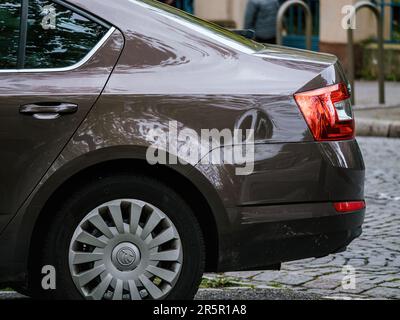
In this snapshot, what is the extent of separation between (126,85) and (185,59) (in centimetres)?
29

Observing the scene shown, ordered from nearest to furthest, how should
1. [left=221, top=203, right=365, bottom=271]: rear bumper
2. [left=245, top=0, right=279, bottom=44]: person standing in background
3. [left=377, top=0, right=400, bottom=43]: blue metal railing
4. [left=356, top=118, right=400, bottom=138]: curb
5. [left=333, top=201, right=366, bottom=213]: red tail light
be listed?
[left=221, top=203, right=365, bottom=271]: rear bumper < [left=333, top=201, right=366, bottom=213]: red tail light < [left=356, top=118, right=400, bottom=138]: curb < [left=245, top=0, right=279, bottom=44]: person standing in background < [left=377, top=0, right=400, bottom=43]: blue metal railing

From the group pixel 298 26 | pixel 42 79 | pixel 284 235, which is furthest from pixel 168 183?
pixel 298 26

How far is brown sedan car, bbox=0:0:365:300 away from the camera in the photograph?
4863mm

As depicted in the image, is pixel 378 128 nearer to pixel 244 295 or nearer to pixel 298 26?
pixel 298 26

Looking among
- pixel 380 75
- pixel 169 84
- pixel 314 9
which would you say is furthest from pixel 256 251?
pixel 314 9

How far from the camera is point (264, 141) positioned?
4.92 m

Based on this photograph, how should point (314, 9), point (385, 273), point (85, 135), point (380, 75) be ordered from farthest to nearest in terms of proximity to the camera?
1. point (314, 9)
2. point (380, 75)
3. point (385, 273)
4. point (85, 135)

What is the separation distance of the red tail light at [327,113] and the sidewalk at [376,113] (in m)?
8.21

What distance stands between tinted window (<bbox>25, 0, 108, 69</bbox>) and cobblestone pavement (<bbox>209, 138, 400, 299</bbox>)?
182 centimetres

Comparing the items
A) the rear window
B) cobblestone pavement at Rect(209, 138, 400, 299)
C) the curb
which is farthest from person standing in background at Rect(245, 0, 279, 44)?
the rear window

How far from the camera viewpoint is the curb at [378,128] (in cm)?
1325

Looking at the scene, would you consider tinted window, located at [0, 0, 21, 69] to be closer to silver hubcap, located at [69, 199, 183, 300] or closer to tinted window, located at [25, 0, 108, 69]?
tinted window, located at [25, 0, 108, 69]
